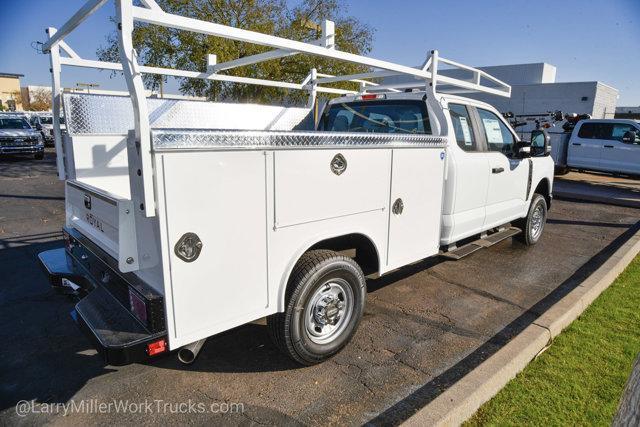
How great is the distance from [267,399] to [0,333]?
259 cm

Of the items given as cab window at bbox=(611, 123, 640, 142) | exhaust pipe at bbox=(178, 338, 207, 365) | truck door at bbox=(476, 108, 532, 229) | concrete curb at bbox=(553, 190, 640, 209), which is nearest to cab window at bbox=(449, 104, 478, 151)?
truck door at bbox=(476, 108, 532, 229)

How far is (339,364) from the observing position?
Answer: 3.28m

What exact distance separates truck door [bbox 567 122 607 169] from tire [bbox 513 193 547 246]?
9352 millimetres

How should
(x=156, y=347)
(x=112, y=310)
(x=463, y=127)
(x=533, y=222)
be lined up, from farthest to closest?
(x=533, y=222) → (x=463, y=127) → (x=112, y=310) → (x=156, y=347)

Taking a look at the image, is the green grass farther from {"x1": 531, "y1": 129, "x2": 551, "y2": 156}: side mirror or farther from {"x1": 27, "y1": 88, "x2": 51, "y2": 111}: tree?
{"x1": 27, "y1": 88, "x2": 51, "y2": 111}: tree

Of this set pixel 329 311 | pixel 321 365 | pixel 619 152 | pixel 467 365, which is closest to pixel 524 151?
pixel 467 365

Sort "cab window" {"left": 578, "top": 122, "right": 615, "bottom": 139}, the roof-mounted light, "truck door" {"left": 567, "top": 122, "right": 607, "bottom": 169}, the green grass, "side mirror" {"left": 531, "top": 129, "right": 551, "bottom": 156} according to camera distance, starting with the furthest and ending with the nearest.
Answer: "truck door" {"left": 567, "top": 122, "right": 607, "bottom": 169} < "cab window" {"left": 578, "top": 122, "right": 615, "bottom": 139} < "side mirror" {"left": 531, "top": 129, "right": 551, "bottom": 156} < the roof-mounted light < the green grass

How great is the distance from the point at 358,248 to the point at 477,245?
194cm

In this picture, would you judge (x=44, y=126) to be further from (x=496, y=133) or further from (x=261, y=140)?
(x=261, y=140)

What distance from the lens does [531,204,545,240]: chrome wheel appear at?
647cm

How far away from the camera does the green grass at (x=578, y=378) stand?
2.69 meters

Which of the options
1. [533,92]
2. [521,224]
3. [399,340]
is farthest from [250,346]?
[533,92]

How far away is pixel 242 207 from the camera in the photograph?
8.11ft

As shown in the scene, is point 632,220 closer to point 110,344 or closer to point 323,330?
point 323,330
